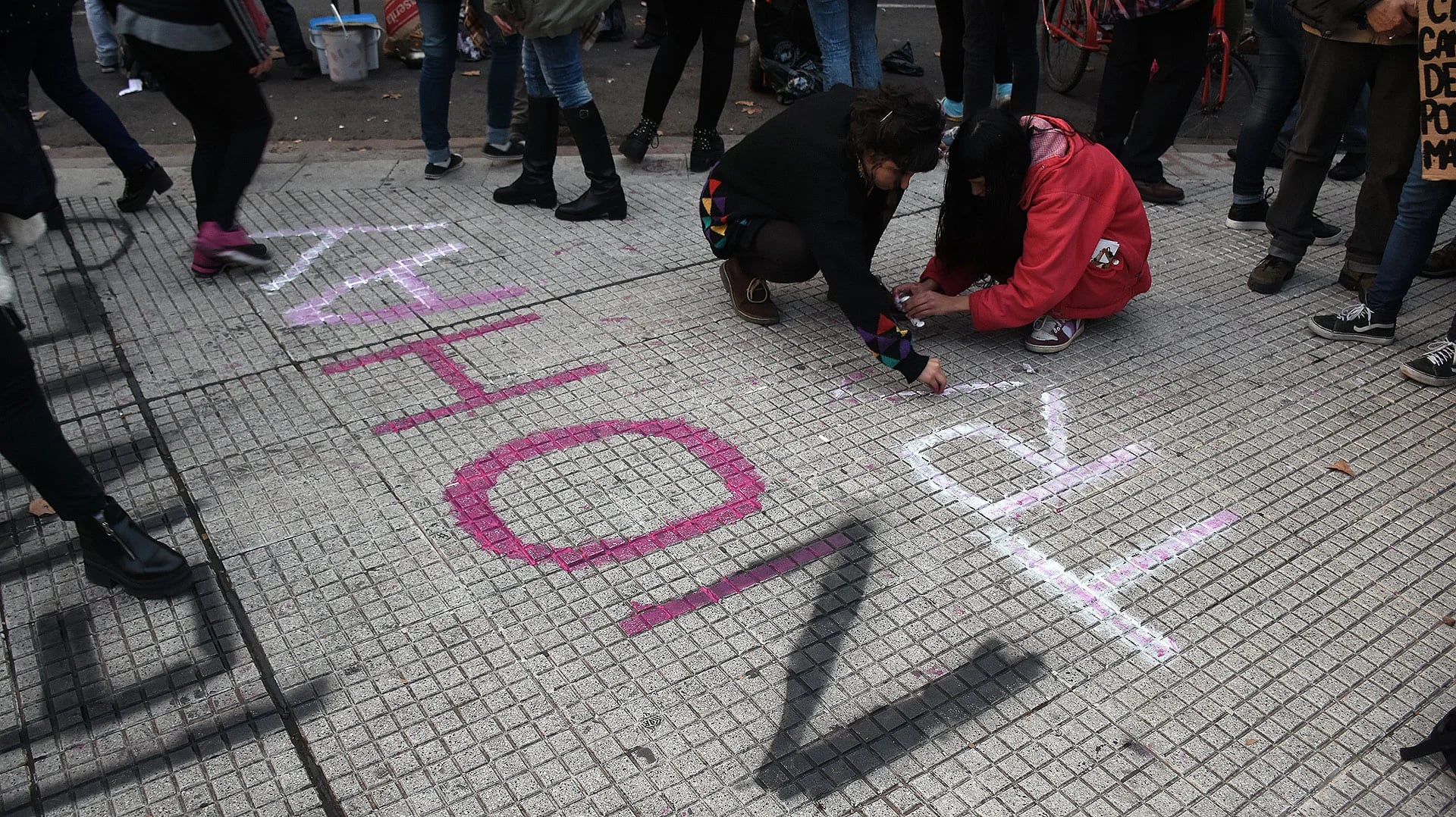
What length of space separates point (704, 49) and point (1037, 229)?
2.64 m

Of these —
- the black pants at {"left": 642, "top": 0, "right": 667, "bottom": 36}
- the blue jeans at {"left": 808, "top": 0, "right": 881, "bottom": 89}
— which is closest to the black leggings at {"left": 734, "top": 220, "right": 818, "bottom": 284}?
the blue jeans at {"left": 808, "top": 0, "right": 881, "bottom": 89}

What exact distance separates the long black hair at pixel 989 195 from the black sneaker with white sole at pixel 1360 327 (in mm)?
Result: 1252

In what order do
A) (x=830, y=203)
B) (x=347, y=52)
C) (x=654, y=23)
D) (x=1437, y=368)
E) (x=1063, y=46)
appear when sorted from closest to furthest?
(x=830, y=203)
(x=1437, y=368)
(x=347, y=52)
(x=1063, y=46)
(x=654, y=23)

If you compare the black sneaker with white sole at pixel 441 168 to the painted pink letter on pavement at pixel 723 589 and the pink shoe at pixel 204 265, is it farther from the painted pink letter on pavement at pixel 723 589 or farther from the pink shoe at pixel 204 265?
the painted pink letter on pavement at pixel 723 589

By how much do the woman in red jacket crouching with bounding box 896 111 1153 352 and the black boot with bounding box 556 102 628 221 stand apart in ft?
5.74

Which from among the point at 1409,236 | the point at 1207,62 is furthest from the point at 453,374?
the point at 1207,62

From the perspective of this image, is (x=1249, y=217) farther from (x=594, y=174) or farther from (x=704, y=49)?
(x=594, y=174)

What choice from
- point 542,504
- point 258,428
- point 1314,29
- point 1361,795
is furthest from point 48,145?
point 1361,795

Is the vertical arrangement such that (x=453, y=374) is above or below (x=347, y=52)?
below

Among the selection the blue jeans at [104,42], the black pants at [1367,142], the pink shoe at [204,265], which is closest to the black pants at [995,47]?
the black pants at [1367,142]

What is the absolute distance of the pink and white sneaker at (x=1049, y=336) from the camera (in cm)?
370

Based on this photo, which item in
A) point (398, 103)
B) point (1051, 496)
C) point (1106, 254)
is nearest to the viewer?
point (1051, 496)

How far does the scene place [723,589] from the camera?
8.60 feet

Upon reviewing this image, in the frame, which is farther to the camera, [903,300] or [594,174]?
[594,174]
